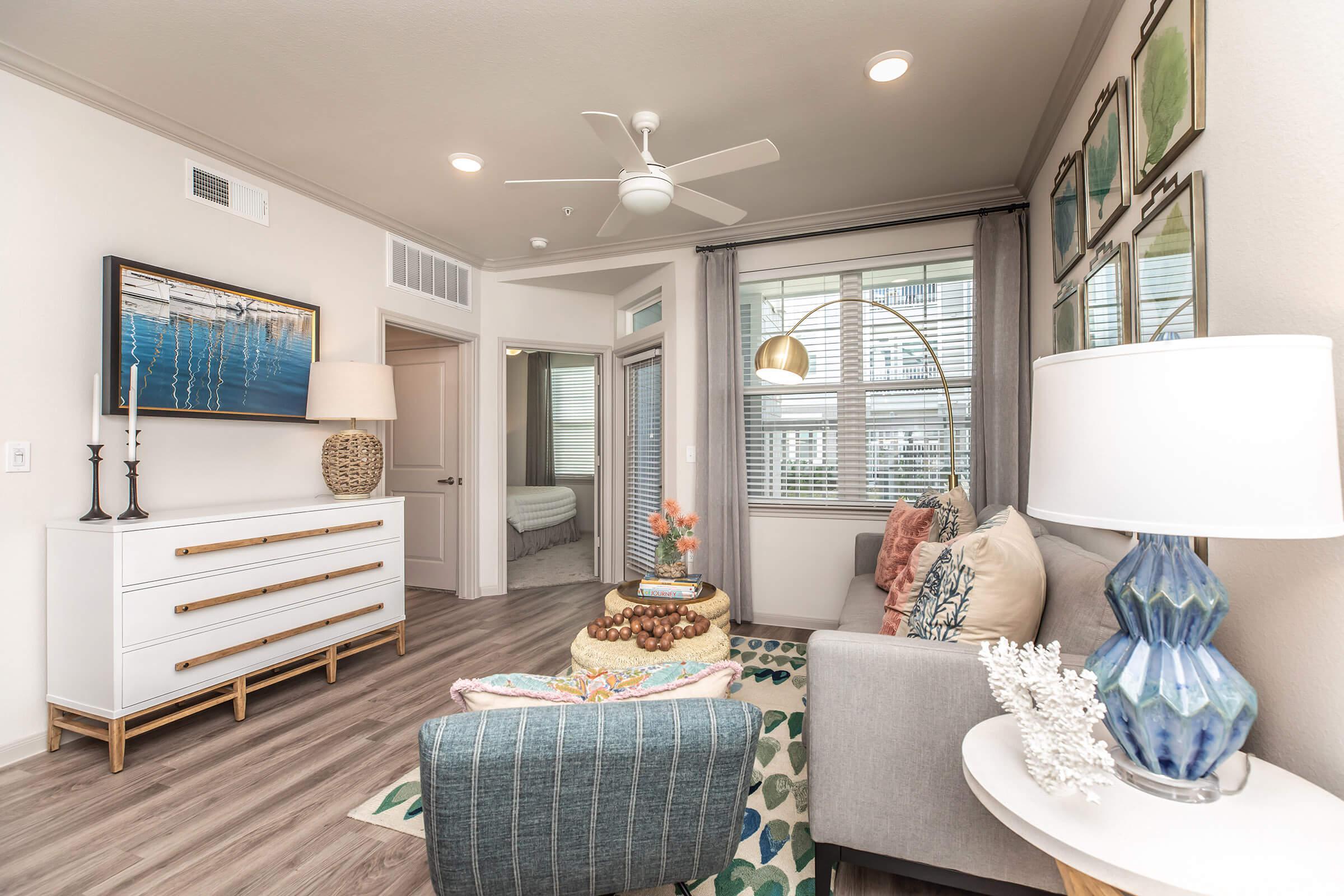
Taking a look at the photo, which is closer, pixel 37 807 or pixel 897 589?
pixel 37 807

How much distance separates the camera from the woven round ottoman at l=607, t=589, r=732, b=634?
9.18ft

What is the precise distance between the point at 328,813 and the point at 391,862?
1.24 ft

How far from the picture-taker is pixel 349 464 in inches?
130

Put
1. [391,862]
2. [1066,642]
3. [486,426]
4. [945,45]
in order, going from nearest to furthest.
Result: [1066,642]
[391,862]
[945,45]
[486,426]

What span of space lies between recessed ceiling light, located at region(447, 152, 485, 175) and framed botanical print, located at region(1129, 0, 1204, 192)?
2.73 m

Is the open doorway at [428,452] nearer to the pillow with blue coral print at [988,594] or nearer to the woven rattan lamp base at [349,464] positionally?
the woven rattan lamp base at [349,464]

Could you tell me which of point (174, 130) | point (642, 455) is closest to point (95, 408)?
point (174, 130)

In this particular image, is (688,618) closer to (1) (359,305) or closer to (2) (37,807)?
(2) (37,807)

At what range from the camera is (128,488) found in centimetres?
261

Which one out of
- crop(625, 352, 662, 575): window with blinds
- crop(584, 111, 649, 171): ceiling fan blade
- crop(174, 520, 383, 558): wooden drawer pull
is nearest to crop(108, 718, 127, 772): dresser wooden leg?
crop(174, 520, 383, 558): wooden drawer pull

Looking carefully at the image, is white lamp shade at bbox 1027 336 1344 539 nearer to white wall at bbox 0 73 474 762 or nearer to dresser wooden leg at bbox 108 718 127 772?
dresser wooden leg at bbox 108 718 127 772

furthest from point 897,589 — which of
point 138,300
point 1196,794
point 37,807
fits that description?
point 138,300

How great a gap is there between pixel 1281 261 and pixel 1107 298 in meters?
1.03

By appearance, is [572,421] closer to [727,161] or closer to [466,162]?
[466,162]
